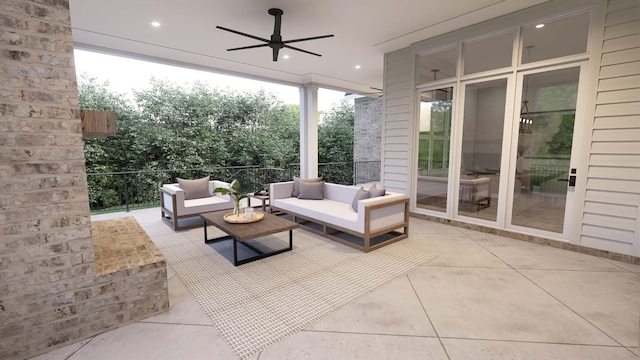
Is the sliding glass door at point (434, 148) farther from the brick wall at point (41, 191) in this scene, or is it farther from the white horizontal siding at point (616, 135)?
the brick wall at point (41, 191)

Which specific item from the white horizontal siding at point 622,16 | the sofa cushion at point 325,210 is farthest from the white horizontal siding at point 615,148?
the sofa cushion at point 325,210

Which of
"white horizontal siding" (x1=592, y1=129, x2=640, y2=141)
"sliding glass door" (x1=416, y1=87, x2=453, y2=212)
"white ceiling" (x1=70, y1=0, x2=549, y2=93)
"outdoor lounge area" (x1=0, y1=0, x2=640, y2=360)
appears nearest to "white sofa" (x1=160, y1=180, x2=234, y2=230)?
"outdoor lounge area" (x1=0, y1=0, x2=640, y2=360)

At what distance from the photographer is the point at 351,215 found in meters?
3.93

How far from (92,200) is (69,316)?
5935 millimetres

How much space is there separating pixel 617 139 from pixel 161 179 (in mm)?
8769

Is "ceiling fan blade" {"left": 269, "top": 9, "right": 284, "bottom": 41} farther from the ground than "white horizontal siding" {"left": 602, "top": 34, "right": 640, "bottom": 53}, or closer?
farther from the ground

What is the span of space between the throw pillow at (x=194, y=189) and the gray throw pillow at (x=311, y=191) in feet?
5.82

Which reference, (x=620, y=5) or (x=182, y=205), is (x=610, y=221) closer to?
(x=620, y=5)

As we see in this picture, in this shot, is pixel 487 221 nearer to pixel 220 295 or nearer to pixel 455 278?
pixel 455 278

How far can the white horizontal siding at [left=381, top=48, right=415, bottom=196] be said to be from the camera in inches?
201

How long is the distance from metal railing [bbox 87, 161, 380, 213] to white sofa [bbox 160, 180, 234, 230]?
4.26ft

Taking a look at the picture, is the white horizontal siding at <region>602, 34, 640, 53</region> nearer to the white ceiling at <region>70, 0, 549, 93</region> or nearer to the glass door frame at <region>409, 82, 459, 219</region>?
the white ceiling at <region>70, 0, 549, 93</region>

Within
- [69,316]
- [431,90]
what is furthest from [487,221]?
[69,316]

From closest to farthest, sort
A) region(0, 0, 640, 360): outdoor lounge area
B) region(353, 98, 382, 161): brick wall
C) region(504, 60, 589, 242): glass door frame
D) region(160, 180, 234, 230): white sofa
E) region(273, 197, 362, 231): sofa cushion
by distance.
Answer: region(0, 0, 640, 360): outdoor lounge area → region(504, 60, 589, 242): glass door frame → region(273, 197, 362, 231): sofa cushion → region(160, 180, 234, 230): white sofa → region(353, 98, 382, 161): brick wall
